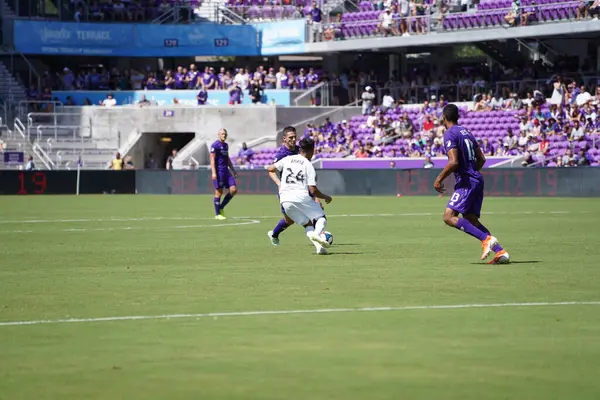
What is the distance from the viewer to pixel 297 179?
17484 millimetres

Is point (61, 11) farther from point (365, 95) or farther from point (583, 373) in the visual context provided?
point (583, 373)

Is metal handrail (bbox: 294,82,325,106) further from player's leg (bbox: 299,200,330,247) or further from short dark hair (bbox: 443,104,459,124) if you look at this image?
short dark hair (bbox: 443,104,459,124)

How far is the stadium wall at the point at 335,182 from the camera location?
137ft

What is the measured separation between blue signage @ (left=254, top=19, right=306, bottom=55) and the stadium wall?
43.6 ft

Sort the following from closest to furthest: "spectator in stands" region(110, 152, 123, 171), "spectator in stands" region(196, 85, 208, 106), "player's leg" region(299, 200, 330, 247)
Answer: "player's leg" region(299, 200, 330, 247)
"spectator in stands" region(110, 152, 123, 171)
"spectator in stands" region(196, 85, 208, 106)

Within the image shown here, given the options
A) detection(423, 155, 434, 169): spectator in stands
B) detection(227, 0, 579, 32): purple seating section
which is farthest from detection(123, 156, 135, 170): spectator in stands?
detection(423, 155, 434, 169): spectator in stands

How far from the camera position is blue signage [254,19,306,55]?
63.7 m

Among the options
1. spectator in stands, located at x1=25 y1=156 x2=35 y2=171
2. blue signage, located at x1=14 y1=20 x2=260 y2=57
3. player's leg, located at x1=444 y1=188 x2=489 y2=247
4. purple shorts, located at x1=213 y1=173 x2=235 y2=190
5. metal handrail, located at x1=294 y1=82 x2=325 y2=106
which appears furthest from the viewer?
blue signage, located at x1=14 y1=20 x2=260 y2=57

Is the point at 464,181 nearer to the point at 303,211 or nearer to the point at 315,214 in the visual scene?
the point at 315,214

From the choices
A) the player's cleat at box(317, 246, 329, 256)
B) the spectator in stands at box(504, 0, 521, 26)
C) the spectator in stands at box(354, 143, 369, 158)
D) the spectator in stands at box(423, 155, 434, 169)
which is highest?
the spectator in stands at box(504, 0, 521, 26)

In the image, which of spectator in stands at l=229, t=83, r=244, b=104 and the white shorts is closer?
the white shorts

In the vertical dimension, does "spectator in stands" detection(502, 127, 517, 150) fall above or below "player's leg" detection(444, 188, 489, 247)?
above

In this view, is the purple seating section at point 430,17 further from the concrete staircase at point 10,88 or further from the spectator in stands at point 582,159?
the concrete staircase at point 10,88

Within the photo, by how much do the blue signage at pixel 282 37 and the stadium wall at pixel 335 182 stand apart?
13280mm
